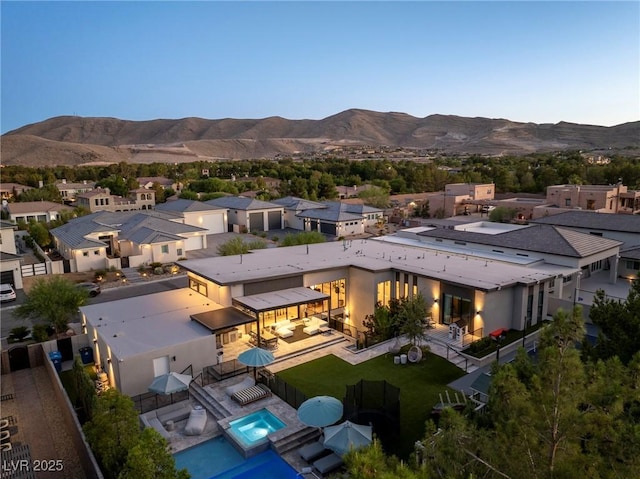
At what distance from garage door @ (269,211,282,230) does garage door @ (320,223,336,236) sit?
708cm

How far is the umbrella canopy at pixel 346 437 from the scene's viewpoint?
38.4ft

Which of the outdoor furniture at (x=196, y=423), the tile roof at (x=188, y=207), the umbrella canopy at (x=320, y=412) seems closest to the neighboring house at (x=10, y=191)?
the tile roof at (x=188, y=207)

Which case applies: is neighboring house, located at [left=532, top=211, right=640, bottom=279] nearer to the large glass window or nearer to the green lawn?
the large glass window

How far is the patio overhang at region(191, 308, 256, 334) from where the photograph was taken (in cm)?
1733

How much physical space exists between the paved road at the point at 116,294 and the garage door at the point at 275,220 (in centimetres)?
2158

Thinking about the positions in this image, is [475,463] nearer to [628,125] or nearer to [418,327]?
[418,327]

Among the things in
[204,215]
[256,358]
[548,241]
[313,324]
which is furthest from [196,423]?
[204,215]

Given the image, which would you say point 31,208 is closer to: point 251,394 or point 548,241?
point 251,394

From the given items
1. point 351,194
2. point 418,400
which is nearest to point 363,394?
point 418,400

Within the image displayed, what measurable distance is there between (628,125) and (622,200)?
18060 cm

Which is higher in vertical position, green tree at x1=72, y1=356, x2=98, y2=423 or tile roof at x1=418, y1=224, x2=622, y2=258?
tile roof at x1=418, y1=224, x2=622, y2=258

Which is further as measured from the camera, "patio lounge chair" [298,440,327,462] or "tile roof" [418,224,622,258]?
"tile roof" [418,224,622,258]

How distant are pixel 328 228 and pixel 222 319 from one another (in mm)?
32733

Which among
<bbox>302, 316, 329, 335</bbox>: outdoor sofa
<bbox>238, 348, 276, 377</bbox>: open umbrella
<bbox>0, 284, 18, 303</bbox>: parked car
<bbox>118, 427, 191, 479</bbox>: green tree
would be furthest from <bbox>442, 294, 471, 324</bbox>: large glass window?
<bbox>0, 284, 18, 303</bbox>: parked car
